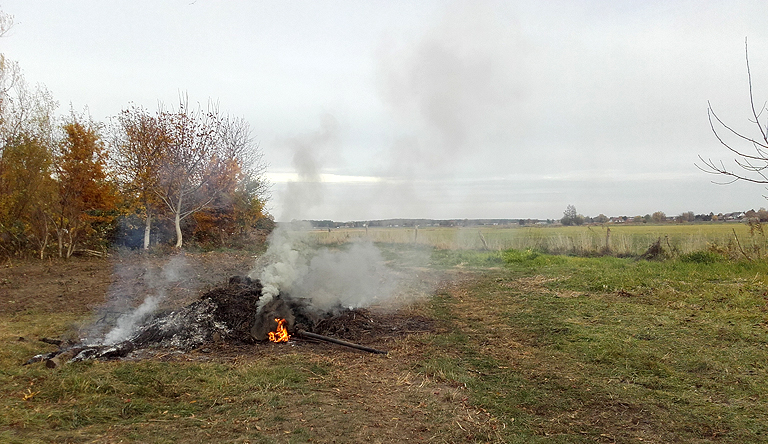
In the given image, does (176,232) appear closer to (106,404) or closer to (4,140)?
(4,140)

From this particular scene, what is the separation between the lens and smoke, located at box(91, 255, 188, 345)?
753 cm

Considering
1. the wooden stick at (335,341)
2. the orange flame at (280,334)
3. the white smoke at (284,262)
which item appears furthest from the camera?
the white smoke at (284,262)

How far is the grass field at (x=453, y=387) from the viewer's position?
4.02 metres

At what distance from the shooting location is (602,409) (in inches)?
179

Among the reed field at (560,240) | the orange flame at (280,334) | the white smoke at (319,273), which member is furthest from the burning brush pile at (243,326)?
the reed field at (560,240)

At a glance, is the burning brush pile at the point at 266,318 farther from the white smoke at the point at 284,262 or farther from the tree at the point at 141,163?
the tree at the point at 141,163

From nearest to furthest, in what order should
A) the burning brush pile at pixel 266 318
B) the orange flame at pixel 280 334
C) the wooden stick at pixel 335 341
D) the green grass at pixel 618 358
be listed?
1. the green grass at pixel 618 358
2. the wooden stick at pixel 335 341
3. the burning brush pile at pixel 266 318
4. the orange flame at pixel 280 334

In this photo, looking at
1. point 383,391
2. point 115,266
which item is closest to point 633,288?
point 383,391

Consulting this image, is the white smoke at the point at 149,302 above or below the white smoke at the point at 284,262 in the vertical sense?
below

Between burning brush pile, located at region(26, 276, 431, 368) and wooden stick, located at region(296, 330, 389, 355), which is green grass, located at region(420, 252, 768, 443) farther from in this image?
burning brush pile, located at region(26, 276, 431, 368)

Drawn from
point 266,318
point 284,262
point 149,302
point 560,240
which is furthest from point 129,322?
point 560,240

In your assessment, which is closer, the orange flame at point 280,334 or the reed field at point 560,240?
the orange flame at point 280,334

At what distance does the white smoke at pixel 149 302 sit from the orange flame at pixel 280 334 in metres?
2.40

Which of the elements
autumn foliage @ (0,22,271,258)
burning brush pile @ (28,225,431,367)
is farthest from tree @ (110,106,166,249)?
burning brush pile @ (28,225,431,367)
